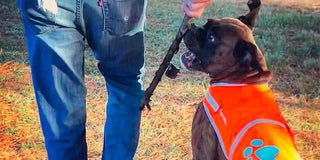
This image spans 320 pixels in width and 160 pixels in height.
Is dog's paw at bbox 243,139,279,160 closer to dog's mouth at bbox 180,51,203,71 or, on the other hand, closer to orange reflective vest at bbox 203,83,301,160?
orange reflective vest at bbox 203,83,301,160

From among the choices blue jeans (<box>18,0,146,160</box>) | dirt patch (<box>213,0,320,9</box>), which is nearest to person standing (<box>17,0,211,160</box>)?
blue jeans (<box>18,0,146,160</box>)

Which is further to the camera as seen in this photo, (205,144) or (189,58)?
(189,58)

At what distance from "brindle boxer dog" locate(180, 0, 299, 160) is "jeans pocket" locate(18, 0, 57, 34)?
950mm

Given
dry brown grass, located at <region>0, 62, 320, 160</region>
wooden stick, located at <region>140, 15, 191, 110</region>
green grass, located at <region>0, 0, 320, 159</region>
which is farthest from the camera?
green grass, located at <region>0, 0, 320, 159</region>

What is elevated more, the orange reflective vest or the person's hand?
the person's hand

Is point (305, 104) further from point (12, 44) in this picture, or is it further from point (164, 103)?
point (12, 44)

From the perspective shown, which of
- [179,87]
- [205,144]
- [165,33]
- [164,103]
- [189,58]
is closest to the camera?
[205,144]

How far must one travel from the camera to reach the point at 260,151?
2.04 meters

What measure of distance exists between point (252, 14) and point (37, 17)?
4.68 feet

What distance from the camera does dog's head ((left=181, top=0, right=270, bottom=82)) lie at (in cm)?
239

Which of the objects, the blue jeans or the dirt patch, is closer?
the blue jeans

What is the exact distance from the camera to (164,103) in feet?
13.5

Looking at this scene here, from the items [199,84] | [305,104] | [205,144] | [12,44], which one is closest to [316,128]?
[305,104]

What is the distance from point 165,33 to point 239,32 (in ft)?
11.9
